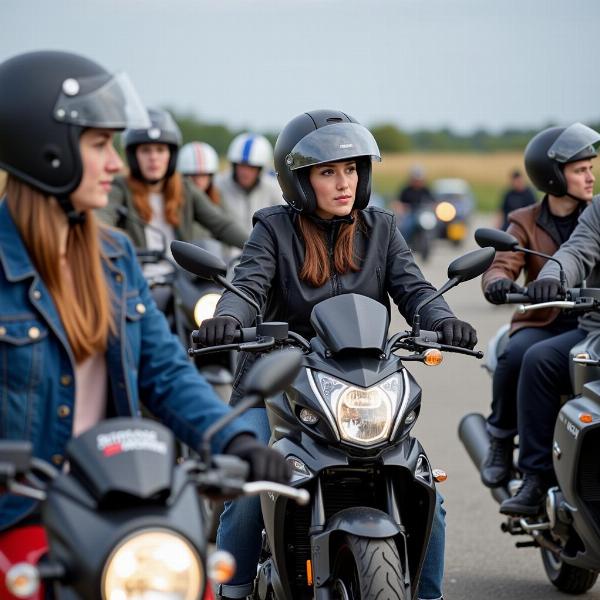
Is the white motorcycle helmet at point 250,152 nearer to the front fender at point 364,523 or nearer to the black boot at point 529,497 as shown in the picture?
the black boot at point 529,497

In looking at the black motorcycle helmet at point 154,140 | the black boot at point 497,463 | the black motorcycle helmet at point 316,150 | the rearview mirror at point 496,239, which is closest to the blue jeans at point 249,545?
the black motorcycle helmet at point 316,150

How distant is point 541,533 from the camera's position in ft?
19.7

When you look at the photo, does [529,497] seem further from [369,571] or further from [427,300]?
[369,571]

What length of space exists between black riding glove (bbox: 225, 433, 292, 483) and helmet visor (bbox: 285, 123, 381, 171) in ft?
6.67

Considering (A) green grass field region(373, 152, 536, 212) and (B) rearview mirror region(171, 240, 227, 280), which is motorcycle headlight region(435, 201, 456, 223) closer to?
(B) rearview mirror region(171, 240, 227, 280)

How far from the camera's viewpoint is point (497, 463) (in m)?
6.58

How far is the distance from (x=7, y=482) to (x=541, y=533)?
3.87 m

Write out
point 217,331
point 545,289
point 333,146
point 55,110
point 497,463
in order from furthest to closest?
1. point 497,463
2. point 545,289
3. point 333,146
4. point 217,331
5. point 55,110

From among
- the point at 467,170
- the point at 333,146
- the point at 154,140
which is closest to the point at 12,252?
the point at 333,146

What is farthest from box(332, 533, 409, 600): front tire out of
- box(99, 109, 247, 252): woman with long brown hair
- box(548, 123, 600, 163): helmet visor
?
box(99, 109, 247, 252): woman with long brown hair

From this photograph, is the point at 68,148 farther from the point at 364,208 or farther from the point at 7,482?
the point at 364,208

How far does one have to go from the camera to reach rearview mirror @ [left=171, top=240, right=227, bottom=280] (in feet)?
13.6

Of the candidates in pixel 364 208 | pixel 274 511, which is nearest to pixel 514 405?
pixel 364 208

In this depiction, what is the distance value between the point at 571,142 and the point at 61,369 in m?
4.10
